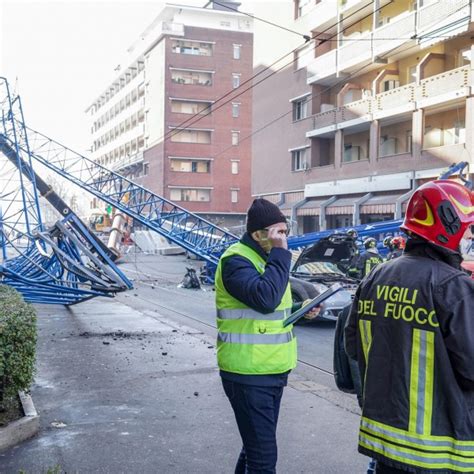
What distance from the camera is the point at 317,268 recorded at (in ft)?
44.7

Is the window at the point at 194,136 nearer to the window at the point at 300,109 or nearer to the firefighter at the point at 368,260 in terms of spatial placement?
the window at the point at 300,109

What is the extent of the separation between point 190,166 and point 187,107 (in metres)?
5.91

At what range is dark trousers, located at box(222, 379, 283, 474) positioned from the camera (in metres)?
3.31

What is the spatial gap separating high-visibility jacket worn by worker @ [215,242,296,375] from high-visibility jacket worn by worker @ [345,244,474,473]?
32.9 inches

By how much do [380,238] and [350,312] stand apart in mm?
17718

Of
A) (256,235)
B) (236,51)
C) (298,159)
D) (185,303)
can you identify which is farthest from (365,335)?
(236,51)

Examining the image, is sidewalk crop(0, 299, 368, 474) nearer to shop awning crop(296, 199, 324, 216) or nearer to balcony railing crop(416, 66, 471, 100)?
balcony railing crop(416, 66, 471, 100)

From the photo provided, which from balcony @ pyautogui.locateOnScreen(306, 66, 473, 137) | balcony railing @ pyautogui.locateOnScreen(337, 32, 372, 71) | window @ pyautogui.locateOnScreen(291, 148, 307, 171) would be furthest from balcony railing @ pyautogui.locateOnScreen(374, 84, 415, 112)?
window @ pyautogui.locateOnScreen(291, 148, 307, 171)

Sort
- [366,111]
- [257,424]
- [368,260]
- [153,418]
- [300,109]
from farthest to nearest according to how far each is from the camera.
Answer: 1. [300,109]
2. [366,111]
3. [368,260]
4. [153,418]
5. [257,424]

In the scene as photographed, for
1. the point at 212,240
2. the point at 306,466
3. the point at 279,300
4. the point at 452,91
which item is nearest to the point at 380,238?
the point at 212,240

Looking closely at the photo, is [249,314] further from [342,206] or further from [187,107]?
[187,107]

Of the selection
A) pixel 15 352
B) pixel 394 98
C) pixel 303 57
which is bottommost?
pixel 15 352

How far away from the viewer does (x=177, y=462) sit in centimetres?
490

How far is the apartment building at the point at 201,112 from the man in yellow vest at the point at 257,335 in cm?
5514
